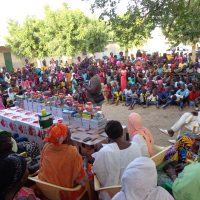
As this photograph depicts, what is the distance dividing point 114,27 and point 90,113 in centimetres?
362

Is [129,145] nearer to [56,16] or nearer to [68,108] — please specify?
[68,108]

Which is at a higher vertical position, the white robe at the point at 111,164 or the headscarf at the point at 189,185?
the headscarf at the point at 189,185

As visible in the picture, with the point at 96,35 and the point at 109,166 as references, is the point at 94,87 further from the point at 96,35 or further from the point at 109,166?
the point at 96,35

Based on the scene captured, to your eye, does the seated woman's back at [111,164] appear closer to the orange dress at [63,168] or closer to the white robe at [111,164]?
the white robe at [111,164]

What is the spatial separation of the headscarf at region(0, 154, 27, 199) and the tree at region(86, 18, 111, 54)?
52.8 feet

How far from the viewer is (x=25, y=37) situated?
17.2 meters

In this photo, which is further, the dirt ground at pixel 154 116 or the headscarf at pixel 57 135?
the dirt ground at pixel 154 116

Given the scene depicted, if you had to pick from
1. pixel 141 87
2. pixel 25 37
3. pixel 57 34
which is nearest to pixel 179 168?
pixel 141 87

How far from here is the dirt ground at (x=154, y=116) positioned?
5.26 metres

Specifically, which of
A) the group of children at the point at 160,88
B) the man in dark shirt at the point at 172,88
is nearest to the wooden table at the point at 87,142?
the group of children at the point at 160,88

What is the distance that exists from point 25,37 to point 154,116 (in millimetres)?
14980

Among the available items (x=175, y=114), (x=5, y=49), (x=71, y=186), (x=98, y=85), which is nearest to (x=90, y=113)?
(x=98, y=85)

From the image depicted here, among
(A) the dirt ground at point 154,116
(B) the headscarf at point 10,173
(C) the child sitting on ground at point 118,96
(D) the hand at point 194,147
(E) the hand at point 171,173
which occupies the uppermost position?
(B) the headscarf at point 10,173

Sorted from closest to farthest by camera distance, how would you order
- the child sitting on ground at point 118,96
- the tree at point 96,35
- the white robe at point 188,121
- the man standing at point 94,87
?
the white robe at point 188,121
the man standing at point 94,87
the child sitting on ground at point 118,96
the tree at point 96,35
